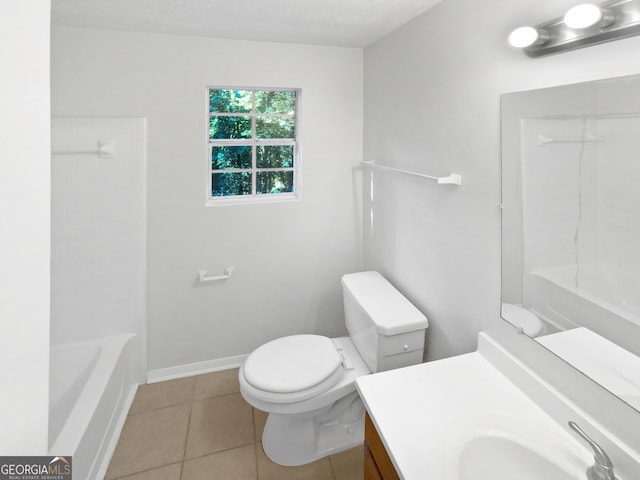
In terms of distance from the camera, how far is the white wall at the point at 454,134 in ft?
4.17

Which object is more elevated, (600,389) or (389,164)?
(389,164)

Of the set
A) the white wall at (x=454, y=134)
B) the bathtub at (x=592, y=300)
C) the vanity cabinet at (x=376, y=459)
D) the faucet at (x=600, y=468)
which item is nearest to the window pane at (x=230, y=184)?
the white wall at (x=454, y=134)

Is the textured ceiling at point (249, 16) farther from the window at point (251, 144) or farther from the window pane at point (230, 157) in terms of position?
the window pane at point (230, 157)

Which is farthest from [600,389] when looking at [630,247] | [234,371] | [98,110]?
[98,110]

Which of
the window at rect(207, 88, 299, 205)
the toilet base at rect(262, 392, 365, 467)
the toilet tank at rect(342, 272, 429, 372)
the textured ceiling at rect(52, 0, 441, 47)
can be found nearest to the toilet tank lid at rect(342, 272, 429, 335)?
the toilet tank at rect(342, 272, 429, 372)

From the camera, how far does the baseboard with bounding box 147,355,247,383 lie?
2.60m

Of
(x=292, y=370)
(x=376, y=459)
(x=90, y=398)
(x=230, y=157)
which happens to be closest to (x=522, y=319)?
(x=376, y=459)

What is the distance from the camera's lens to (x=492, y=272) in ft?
4.97

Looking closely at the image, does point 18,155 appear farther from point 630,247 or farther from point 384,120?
point 384,120

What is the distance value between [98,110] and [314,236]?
1604 mm

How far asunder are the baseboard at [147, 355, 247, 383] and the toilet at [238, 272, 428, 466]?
0.77 metres

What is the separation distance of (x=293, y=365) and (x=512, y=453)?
1.09m

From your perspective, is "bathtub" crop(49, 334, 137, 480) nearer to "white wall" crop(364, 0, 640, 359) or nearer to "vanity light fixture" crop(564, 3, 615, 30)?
"white wall" crop(364, 0, 640, 359)

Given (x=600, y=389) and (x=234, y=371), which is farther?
(x=234, y=371)
